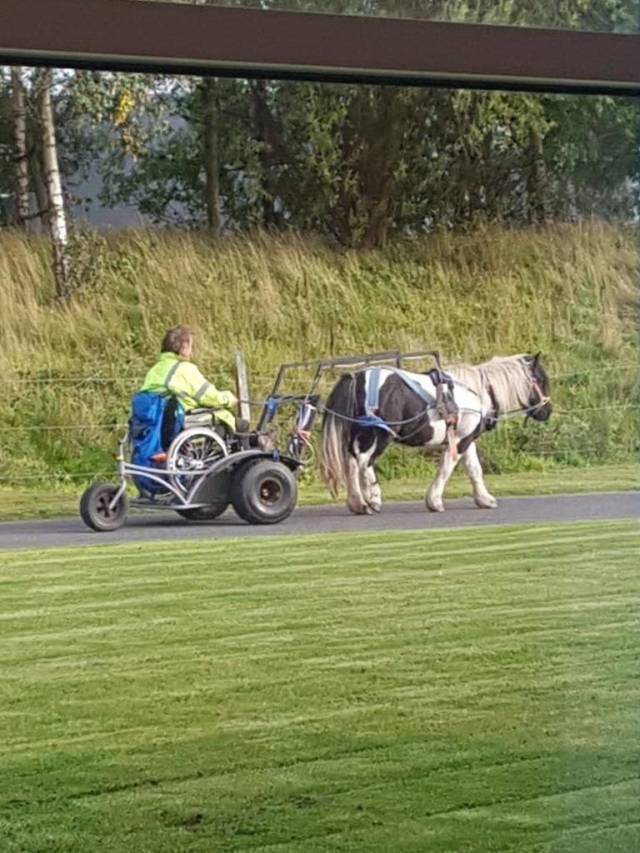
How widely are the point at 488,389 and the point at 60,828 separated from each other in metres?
0.92

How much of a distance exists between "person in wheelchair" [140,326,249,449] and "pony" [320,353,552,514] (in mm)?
157

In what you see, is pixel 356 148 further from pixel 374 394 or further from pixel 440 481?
pixel 440 481

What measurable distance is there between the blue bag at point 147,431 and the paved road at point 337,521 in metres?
0.05

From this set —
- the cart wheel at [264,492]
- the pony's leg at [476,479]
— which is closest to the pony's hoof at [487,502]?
the pony's leg at [476,479]

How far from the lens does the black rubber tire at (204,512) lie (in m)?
2.42

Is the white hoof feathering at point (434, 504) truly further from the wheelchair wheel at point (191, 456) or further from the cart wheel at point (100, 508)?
the cart wheel at point (100, 508)

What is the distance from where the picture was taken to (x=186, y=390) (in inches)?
94.5

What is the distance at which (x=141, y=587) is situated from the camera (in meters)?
2.37

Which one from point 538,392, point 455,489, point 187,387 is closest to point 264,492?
point 187,387

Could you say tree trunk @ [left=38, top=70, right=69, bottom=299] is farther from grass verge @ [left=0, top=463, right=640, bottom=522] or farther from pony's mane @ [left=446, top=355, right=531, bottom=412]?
pony's mane @ [left=446, top=355, right=531, bottom=412]

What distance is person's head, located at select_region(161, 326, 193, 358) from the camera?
2391mm

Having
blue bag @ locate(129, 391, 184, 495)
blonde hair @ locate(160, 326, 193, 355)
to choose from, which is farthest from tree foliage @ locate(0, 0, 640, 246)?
blue bag @ locate(129, 391, 184, 495)

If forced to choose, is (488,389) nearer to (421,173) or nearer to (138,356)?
(421,173)

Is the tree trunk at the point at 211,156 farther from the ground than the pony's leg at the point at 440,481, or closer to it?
farther from the ground
